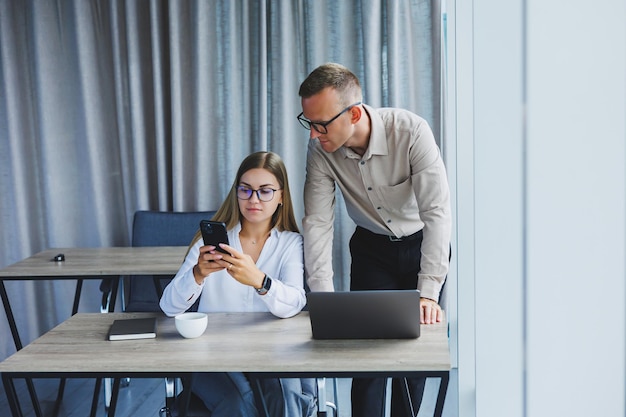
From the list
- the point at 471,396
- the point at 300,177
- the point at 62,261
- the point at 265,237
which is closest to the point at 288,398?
the point at 265,237

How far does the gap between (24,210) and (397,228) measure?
2.81 meters

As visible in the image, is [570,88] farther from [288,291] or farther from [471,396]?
[471,396]

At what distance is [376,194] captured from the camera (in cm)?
239

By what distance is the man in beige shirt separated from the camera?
2.15 metres

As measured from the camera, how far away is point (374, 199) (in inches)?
94.8

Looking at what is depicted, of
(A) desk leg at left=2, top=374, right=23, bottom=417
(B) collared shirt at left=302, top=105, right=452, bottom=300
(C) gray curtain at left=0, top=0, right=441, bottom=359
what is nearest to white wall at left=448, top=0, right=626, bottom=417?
(B) collared shirt at left=302, top=105, right=452, bottom=300

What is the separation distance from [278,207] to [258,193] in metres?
0.15

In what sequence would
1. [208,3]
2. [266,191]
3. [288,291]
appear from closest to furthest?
[288,291] < [266,191] < [208,3]

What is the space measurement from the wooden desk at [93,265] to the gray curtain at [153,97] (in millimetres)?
591

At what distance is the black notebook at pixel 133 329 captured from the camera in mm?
1927

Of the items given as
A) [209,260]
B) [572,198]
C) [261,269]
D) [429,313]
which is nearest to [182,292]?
[209,260]

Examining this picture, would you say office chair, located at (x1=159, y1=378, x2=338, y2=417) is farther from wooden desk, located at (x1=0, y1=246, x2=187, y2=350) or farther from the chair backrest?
the chair backrest

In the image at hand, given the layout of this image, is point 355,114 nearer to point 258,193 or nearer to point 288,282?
point 258,193

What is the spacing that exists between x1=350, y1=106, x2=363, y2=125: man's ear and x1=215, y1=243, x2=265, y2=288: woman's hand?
1.99ft
